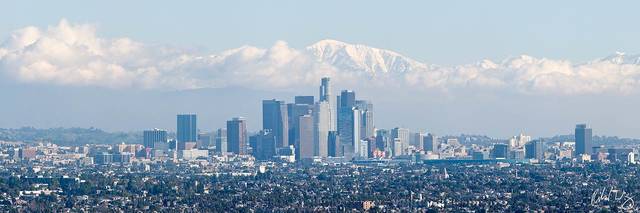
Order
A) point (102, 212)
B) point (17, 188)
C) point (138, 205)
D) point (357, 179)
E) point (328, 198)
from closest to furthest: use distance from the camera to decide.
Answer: point (102, 212), point (138, 205), point (328, 198), point (17, 188), point (357, 179)

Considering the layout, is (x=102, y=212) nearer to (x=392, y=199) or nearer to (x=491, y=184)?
(x=392, y=199)

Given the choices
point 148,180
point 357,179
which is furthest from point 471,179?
point 148,180

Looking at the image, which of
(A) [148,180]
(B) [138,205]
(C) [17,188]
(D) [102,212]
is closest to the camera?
(D) [102,212]

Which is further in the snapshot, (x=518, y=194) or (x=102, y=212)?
(x=518, y=194)

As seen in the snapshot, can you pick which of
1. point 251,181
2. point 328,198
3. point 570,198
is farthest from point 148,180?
point 570,198

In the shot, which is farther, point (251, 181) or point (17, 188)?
point (251, 181)

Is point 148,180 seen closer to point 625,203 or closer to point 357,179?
point 357,179

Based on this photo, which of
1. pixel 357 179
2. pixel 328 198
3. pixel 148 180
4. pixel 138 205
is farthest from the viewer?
pixel 357 179

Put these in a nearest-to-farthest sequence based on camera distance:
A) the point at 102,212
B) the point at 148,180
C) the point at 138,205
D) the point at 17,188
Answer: the point at 102,212
the point at 138,205
the point at 17,188
the point at 148,180
